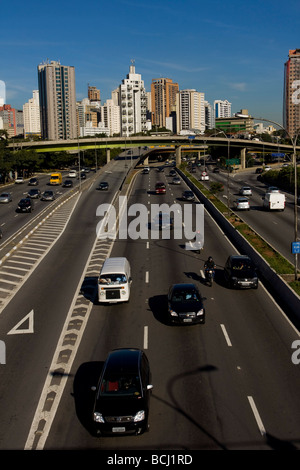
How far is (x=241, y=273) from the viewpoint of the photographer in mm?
27469

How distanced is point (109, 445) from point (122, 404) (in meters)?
1.08

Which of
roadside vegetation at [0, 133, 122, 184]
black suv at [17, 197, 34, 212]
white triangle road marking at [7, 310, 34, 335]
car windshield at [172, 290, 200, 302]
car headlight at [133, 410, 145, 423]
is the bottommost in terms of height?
white triangle road marking at [7, 310, 34, 335]

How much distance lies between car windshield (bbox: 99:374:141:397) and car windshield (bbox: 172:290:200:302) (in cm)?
862

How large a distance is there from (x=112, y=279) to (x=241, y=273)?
24.8ft

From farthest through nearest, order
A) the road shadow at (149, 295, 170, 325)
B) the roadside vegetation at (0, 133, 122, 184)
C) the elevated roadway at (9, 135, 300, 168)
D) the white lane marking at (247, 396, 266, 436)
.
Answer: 1. the elevated roadway at (9, 135, 300, 168)
2. the roadside vegetation at (0, 133, 122, 184)
3. the road shadow at (149, 295, 170, 325)
4. the white lane marking at (247, 396, 266, 436)

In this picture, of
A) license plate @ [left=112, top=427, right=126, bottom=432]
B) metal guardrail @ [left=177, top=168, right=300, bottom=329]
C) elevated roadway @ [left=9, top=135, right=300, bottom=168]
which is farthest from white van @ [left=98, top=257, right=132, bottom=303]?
elevated roadway @ [left=9, top=135, right=300, bottom=168]

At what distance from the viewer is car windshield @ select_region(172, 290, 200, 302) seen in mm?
22544

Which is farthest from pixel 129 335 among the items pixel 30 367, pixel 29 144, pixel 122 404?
pixel 29 144

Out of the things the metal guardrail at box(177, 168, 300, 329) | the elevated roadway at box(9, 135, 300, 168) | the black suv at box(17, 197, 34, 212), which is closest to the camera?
the metal guardrail at box(177, 168, 300, 329)

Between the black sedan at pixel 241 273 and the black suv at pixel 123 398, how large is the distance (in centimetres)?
1307

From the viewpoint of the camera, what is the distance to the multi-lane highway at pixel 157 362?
13.3 metres

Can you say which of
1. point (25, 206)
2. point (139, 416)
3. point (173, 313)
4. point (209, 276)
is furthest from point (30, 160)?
point (139, 416)

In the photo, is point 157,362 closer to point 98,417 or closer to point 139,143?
point 98,417

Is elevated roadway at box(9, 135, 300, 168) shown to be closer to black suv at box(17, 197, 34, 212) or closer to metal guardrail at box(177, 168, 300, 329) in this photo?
black suv at box(17, 197, 34, 212)
